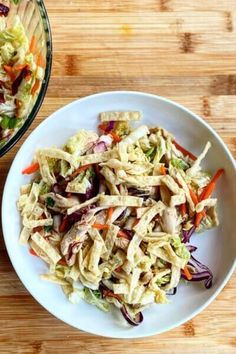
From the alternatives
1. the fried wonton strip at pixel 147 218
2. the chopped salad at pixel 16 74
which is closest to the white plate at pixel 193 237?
the chopped salad at pixel 16 74

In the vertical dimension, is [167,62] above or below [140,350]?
above

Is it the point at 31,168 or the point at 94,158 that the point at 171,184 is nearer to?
the point at 94,158

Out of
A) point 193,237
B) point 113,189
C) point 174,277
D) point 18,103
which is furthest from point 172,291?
point 18,103

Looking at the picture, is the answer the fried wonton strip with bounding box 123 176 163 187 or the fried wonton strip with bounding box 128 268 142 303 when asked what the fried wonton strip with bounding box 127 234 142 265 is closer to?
the fried wonton strip with bounding box 128 268 142 303

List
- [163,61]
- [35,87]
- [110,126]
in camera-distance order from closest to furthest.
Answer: [35,87]
[110,126]
[163,61]

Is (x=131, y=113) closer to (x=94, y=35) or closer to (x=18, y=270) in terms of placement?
(x=94, y=35)

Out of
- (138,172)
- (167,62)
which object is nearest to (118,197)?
(138,172)
